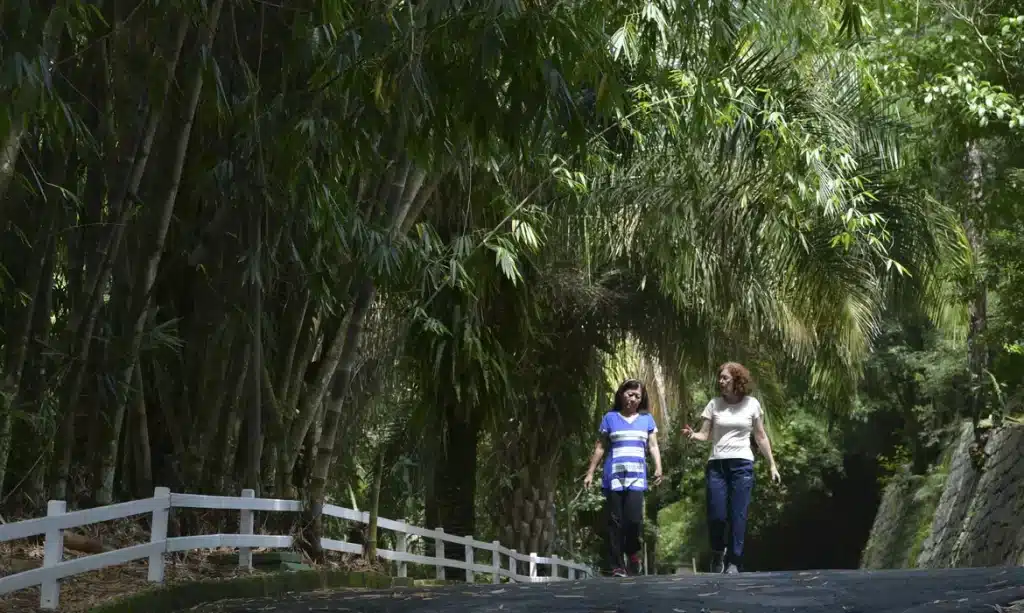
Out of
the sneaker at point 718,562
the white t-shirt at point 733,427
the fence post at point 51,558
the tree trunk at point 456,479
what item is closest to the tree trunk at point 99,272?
the fence post at point 51,558

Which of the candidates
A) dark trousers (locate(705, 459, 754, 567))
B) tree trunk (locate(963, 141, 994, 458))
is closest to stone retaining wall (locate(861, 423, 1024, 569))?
tree trunk (locate(963, 141, 994, 458))

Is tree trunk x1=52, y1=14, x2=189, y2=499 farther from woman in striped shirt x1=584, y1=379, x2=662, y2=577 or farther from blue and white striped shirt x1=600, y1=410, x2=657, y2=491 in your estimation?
blue and white striped shirt x1=600, y1=410, x2=657, y2=491

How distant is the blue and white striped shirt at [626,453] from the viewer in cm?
1084

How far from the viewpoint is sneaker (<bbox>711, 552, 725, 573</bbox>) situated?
10.7 meters

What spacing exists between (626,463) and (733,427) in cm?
91

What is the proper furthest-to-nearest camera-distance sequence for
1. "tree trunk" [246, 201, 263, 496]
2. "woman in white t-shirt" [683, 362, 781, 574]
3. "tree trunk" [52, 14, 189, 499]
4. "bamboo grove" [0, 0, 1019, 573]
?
1. "woman in white t-shirt" [683, 362, 781, 574]
2. "tree trunk" [246, 201, 263, 496]
3. "tree trunk" [52, 14, 189, 499]
4. "bamboo grove" [0, 0, 1019, 573]

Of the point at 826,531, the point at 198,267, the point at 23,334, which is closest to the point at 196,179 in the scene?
the point at 198,267

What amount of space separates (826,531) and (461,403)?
92.2 feet

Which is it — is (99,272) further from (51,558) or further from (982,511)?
(982,511)

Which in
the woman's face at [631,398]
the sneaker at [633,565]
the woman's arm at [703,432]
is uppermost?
the woman's face at [631,398]

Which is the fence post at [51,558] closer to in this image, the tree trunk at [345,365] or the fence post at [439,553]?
the tree trunk at [345,365]

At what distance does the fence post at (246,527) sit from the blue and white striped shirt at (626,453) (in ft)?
10.4

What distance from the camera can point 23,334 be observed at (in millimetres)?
7539

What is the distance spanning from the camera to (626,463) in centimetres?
1083
